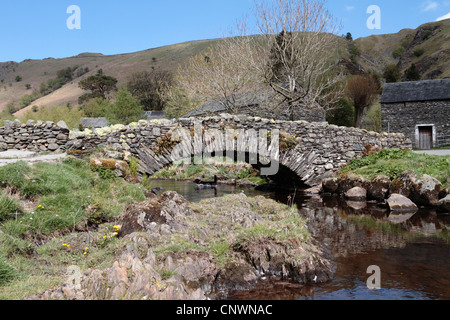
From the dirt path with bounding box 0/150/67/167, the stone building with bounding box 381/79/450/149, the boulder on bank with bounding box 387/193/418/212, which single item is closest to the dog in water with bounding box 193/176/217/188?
the boulder on bank with bounding box 387/193/418/212

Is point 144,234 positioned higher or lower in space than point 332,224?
higher

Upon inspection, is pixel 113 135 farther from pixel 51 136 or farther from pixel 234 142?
Result: pixel 234 142

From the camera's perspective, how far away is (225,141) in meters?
12.3

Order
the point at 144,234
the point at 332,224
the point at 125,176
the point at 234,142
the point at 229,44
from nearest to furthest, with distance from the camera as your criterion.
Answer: the point at 144,234 → the point at 125,176 → the point at 332,224 → the point at 234,142 → the point at 229,44

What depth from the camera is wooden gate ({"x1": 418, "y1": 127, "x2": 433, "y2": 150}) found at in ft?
98.7

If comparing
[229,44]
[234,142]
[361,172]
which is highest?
[229,44]

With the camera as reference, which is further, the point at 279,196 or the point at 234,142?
the point at 279,196

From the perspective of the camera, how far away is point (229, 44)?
2069cm

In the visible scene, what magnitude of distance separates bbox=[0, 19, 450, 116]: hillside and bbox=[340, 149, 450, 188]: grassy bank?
46.0 m

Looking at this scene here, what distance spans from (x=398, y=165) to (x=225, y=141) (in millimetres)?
7355

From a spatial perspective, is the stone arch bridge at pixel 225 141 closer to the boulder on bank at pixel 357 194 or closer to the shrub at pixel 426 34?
the boulder on bank at pixel 357 194

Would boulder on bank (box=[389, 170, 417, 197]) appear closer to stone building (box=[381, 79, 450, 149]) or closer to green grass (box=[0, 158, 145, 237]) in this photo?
green grass (box=[0, 158, 145, 237])

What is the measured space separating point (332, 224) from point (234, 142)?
433 cm
